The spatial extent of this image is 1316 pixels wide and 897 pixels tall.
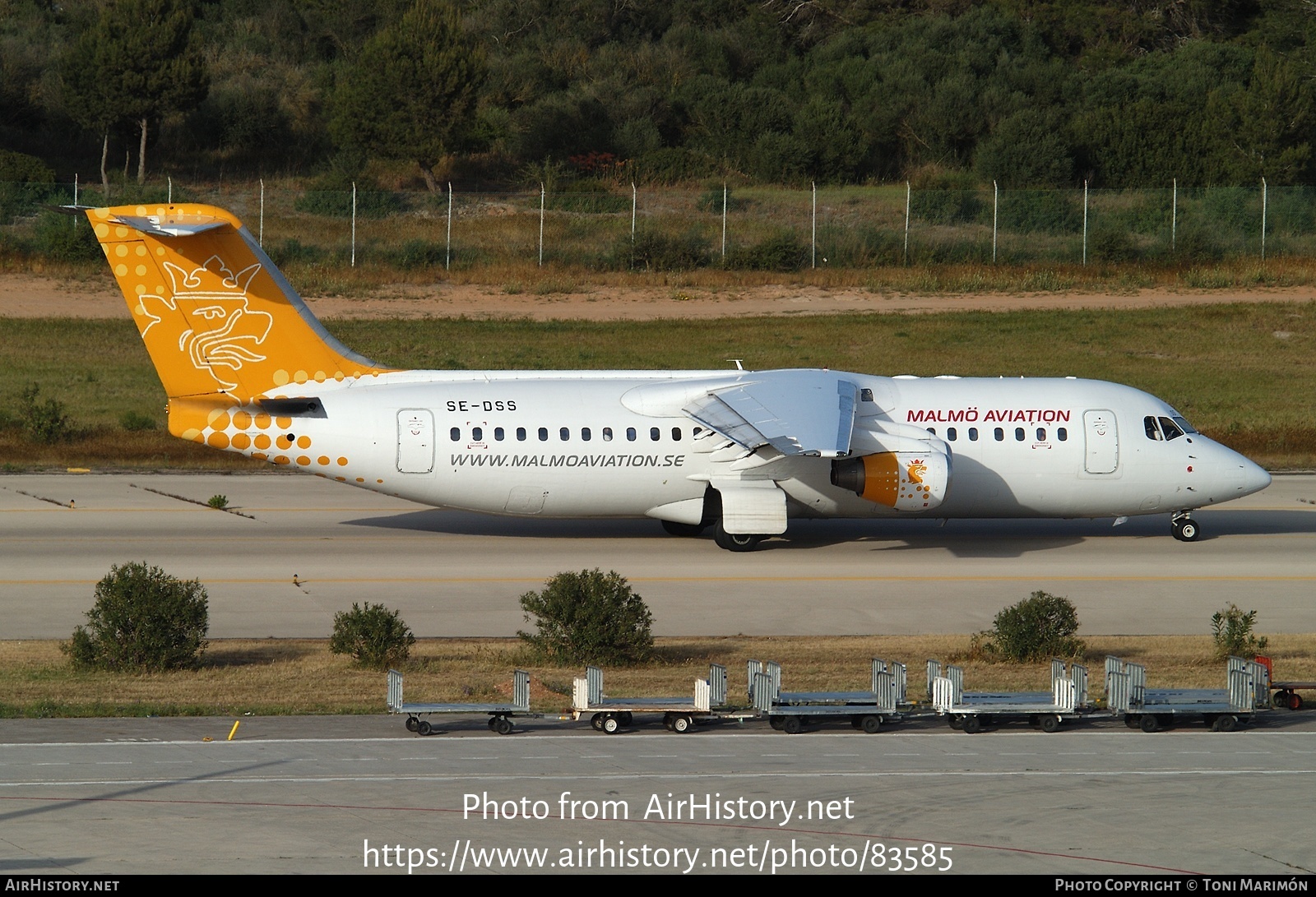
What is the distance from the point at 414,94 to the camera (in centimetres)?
6681

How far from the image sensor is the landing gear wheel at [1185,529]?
30.4 metres

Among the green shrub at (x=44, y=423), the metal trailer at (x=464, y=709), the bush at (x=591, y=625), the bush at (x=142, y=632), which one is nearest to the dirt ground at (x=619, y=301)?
the green shrub at (x=44, y=423)

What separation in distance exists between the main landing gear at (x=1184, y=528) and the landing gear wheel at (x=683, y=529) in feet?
31.6

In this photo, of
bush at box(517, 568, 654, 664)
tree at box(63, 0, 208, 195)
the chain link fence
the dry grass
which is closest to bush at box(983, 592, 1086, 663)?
the dry grass

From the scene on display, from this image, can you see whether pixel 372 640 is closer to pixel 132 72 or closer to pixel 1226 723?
pixel 1226 723

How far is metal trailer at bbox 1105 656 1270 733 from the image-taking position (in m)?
16.0

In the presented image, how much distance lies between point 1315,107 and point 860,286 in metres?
27.4

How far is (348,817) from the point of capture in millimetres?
12375

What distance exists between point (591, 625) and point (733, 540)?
8.99 m

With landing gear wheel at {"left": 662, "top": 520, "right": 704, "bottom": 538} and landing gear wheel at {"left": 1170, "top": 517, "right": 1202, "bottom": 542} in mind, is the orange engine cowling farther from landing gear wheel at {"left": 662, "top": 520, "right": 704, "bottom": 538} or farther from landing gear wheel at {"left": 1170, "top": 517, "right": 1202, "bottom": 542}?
landing gear wheel at {"left": 1170, "top": 517, "right": 1202, "bottom": 542}

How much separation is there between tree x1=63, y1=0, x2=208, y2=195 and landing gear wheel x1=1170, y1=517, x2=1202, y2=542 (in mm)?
48335

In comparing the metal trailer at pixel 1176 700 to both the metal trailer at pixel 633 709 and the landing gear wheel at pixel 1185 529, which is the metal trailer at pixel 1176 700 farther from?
the landing gear wheel at pixel 1185 529

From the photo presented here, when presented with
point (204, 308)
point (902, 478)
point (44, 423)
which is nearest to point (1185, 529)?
point (902, 478)
